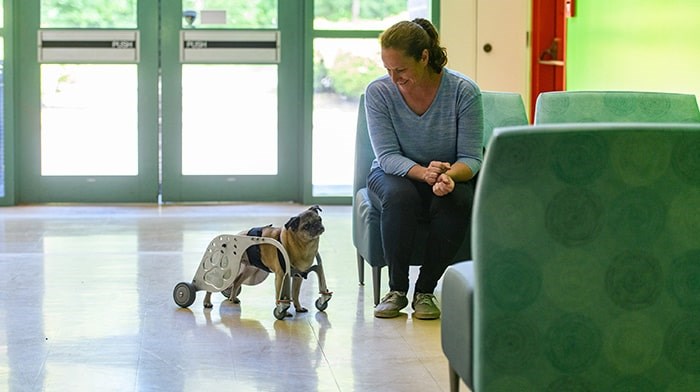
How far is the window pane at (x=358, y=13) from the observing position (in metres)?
8.02

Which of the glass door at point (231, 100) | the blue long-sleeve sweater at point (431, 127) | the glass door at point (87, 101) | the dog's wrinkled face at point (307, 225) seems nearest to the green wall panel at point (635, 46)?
the blue long-sleeve sweater at point (431, 127)

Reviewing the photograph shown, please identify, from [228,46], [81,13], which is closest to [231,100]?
[228,46]

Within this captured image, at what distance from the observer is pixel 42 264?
5.51 metres

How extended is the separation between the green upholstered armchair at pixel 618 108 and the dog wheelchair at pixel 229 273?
1032mm

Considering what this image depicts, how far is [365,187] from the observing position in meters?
4.89

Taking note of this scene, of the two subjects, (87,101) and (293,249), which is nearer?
(293,249)

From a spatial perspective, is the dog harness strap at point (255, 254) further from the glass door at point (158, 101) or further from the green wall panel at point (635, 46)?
the glass door at point (158, 101)

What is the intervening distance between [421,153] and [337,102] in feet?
12.2

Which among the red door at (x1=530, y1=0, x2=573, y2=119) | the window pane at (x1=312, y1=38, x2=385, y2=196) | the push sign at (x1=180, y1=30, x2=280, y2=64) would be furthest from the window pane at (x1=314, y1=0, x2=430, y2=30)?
the red door at (x1=530, y1=0, x2=573, y2=119)

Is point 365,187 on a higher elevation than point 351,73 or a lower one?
lower

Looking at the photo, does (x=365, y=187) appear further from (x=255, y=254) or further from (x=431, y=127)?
(x=255, y=254)

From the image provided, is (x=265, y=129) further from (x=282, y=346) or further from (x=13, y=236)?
(x=282, y=346)

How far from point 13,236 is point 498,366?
14.8 ft

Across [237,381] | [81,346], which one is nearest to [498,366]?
[237,381]
